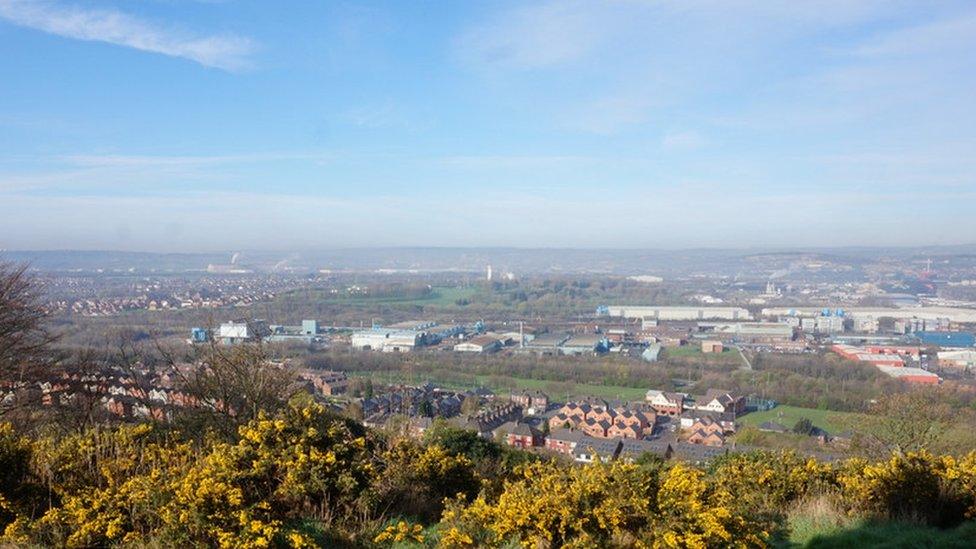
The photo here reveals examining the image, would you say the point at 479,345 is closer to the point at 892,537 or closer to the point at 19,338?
the point at 19,338

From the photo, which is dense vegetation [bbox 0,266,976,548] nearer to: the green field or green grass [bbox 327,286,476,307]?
the green field

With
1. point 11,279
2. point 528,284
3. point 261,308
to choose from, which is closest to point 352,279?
point 528,284

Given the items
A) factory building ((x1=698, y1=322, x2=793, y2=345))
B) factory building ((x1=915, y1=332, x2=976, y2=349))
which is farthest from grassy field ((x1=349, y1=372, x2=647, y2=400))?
factory building ((x1=915, y1=332, x2=976, y2=349))

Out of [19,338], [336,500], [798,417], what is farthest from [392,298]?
[336,500]

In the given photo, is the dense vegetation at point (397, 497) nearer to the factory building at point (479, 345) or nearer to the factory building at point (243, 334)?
the factory building at point (243, 334)

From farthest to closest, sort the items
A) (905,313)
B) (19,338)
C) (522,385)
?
(905,313) → (522,385) → (19,338)

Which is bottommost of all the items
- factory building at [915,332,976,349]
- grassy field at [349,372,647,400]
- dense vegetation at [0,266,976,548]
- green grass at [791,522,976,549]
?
grassy field at [349,372,647,400]

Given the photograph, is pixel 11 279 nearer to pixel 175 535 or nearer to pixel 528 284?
pixel 175 535
